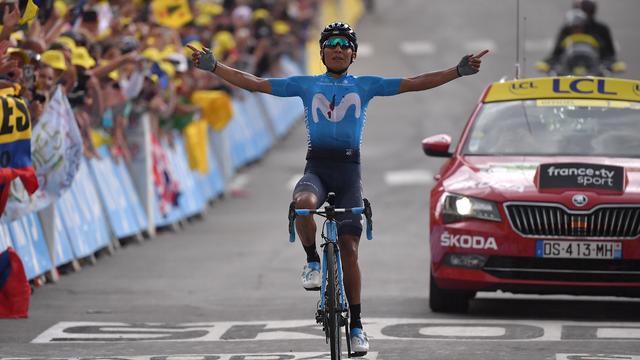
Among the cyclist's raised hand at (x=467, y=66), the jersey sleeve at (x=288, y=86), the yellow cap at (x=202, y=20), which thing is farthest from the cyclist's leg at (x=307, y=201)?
the yellow cap at (x=202, y=20)

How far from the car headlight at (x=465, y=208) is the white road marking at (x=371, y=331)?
0.76 metres

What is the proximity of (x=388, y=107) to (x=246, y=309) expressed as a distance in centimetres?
2785

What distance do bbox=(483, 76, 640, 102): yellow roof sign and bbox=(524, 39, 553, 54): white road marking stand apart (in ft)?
110

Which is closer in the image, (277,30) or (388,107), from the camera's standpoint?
(277,30)

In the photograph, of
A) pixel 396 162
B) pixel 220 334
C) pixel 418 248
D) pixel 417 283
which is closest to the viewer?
pixel 220 334

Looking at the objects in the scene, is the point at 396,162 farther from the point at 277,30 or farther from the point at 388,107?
the point at 388,107

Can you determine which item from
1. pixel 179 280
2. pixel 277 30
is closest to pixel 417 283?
pixel 179 280

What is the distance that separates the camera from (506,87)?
14.8m

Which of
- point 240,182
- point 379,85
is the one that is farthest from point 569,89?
point 240,182

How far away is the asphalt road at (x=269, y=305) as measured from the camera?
11.8m

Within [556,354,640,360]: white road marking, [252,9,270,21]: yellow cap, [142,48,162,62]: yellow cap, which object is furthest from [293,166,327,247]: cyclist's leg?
[252,9,270,21]: yellow cap

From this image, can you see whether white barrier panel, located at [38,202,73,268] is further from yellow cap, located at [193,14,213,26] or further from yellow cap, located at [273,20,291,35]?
yellow cap, located at [273,20,291,35]

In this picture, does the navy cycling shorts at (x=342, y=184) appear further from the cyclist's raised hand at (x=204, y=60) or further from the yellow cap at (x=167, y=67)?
the yellow cap at (x=167, y=67)

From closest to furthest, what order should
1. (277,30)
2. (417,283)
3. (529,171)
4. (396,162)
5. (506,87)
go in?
(529,171)
(506,87)
(417,283)
(396,162)
(277,30)
